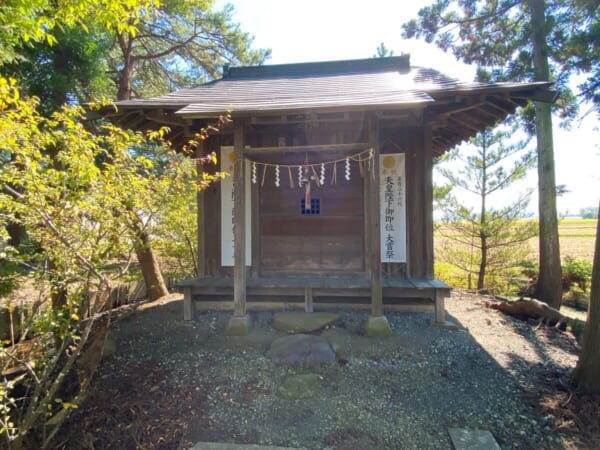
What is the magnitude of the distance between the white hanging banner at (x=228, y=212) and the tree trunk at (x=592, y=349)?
437cm

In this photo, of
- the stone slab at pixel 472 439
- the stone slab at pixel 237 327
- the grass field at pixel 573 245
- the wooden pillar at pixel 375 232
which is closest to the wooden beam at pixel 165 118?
the wooden pillar at pixel 375 232

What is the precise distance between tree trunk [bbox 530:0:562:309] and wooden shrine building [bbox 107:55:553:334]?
2.40 meters

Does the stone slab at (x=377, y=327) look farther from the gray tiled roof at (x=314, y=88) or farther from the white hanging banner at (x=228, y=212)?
the gray tiled roof at (x=314, y=88)

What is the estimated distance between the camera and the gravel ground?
256 cm

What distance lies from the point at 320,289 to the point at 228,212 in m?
2.07

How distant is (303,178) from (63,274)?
3.48 meters

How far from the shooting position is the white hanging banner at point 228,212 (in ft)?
17.3

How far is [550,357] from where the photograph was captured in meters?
3.78

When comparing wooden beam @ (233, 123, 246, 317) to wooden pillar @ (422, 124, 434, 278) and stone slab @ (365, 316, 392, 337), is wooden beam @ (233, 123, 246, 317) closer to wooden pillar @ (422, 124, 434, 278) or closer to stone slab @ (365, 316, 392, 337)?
stone slab @ (365, 316, 392, 337)

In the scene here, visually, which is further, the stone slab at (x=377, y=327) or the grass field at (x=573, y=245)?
the grass field at (x=573, y=245)

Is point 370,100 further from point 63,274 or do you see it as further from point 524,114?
point 524,114

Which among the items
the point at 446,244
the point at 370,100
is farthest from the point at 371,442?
the point at 446,244

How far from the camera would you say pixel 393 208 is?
5168mm

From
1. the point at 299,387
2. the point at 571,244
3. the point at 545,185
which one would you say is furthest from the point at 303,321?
the point at 571,244
